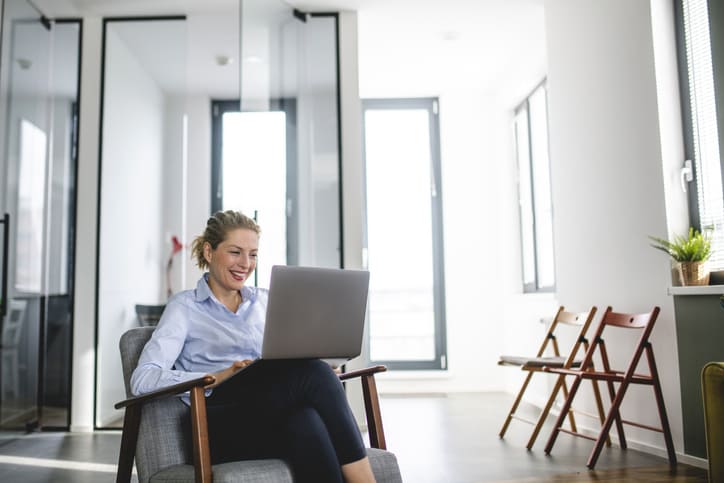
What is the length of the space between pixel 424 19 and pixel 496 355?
130 inches

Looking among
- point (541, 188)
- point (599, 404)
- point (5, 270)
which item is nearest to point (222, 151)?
point (5, 270)

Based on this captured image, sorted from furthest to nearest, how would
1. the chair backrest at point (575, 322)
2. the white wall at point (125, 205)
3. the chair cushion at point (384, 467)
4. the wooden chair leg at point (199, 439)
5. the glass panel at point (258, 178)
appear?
the white wall at point (125, 205) < the glass panel at point (258, 178) < the chair backrest at point (575, 322) < the chair cushion at point (384, 467) < the wooden chair leg at point (199, 439)

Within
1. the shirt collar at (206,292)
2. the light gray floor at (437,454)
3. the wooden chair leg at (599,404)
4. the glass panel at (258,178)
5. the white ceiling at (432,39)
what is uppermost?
the white ceiling at (432,39)

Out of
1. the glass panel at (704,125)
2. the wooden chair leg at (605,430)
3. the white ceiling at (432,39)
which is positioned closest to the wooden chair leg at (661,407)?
the wooden chair leg at (605,430)

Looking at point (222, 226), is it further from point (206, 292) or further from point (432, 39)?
point (432, 39)

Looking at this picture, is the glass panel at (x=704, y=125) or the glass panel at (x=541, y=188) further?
the glass panel at (x=541, y=188)

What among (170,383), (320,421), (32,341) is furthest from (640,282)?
(32,341)

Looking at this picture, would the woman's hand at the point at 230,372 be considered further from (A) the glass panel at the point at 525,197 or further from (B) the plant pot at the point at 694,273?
(A) the glass panel at the point at 525,197

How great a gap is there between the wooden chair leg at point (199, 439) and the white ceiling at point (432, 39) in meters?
3.69

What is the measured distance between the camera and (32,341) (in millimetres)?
4668

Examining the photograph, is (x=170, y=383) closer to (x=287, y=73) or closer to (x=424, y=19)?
(x=287, y=73)

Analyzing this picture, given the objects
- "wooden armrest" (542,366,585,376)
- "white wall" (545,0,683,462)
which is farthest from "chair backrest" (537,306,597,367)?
"white wall" (545,0,683,462)

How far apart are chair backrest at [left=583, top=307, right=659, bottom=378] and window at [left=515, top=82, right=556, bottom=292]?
6.41 ft

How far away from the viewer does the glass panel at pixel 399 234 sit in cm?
689
